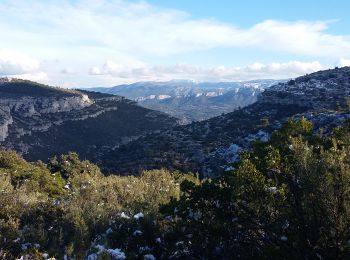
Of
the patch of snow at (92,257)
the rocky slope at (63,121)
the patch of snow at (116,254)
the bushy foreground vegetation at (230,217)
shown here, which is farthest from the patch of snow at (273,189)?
the rocky slope at (63,121)

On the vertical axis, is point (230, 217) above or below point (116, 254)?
above

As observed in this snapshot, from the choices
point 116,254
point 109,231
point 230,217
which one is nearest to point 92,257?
Answer: point 116,254

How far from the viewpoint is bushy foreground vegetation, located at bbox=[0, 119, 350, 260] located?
9.59 m

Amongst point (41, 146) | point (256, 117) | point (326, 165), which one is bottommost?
point (41, 146)

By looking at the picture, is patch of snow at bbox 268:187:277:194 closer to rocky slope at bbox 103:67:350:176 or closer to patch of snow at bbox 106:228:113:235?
patch of snow at bbox 106:228:113:235

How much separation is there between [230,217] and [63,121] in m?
112

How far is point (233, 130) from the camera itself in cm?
6744

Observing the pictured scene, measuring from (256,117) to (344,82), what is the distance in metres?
22.7

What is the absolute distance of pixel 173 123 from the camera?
428 ft

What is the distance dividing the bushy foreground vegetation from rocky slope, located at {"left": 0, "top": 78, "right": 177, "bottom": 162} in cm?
7666

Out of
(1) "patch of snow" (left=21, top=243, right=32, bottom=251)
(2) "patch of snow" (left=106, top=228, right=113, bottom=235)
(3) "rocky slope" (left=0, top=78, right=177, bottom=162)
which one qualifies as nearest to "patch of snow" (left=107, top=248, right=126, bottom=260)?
(2) "patch of snow" (left=106, top=228, right=113, bottom=235)

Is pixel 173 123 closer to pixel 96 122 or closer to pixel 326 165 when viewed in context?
pixel 96 122

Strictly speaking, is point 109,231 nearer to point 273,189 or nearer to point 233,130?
Answer: point 273,189

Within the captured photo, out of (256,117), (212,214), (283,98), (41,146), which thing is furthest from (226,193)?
(41,146)
